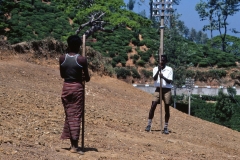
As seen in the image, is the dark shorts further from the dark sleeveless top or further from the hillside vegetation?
the hillside vegetation

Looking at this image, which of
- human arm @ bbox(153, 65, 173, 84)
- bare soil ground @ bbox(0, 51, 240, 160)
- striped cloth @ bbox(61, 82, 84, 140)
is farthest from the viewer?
human arm @ bbox(153, 65, 173, 84)

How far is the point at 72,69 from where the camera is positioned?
6.54 meters

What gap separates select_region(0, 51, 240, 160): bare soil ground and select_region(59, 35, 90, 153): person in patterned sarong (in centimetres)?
38

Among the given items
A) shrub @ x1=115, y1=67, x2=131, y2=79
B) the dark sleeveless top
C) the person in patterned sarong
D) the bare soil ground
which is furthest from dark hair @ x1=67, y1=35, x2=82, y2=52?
shrub @ x1=115, y1=67, x2=131, y2=79

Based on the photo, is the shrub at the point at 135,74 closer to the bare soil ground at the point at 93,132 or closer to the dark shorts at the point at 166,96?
the bare soil ground at the point at 93,132

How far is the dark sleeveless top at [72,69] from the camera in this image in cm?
654

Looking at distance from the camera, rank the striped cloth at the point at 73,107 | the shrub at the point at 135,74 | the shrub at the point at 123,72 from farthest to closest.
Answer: the shrub at the point at 135,74 < the shrub at the point at 123,72 < the striped cloth at the point at 73,107

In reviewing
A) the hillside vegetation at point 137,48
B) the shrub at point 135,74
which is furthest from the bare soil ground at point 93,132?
the shrub at point 135,74

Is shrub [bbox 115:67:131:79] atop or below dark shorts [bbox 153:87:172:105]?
below

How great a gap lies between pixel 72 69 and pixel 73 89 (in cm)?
26

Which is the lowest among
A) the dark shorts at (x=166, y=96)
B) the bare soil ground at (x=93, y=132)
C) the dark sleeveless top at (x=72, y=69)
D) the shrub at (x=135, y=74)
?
the shrub at (x=135, y=74)

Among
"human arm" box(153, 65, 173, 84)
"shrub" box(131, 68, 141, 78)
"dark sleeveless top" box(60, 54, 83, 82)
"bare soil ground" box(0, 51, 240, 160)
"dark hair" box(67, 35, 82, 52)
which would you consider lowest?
"shrub" box(131, 68, 141, 78)

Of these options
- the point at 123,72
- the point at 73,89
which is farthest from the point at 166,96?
the point at 123,72

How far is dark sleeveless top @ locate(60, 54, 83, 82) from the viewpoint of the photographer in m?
6.54
